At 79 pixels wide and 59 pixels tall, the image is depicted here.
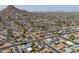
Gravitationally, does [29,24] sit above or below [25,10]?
below

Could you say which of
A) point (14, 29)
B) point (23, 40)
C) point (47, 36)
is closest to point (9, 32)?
point (14, 29)

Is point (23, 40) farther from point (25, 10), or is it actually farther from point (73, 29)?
point (73, 29)

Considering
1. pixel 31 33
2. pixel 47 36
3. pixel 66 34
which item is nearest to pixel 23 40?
pixel 31 33

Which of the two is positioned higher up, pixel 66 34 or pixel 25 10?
pixel 25 10
